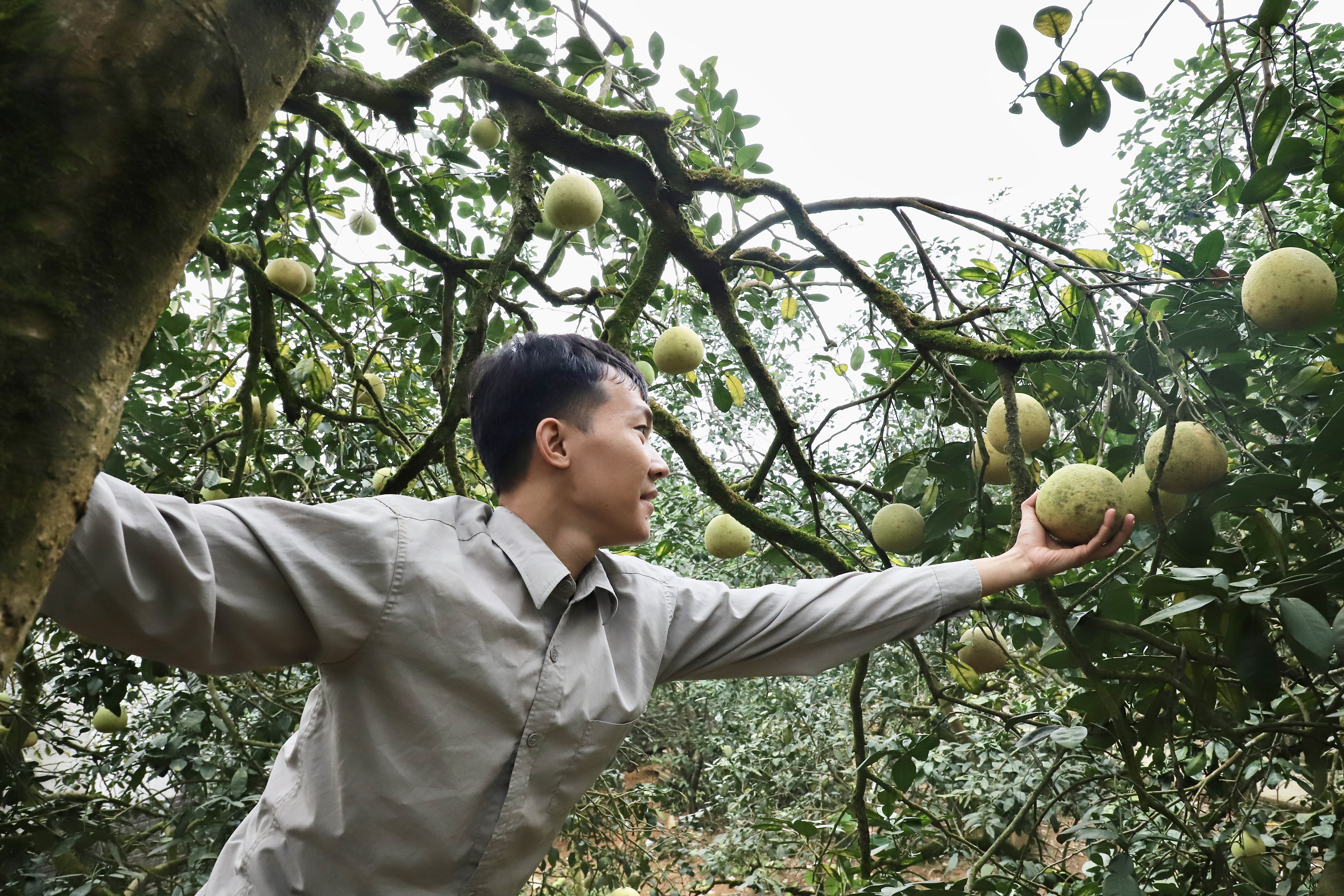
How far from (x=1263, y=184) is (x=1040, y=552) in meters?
0.70

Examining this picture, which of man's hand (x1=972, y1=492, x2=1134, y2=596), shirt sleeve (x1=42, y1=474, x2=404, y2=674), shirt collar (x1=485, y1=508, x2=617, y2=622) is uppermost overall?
man's hand (x1=972, y1=492, x2=1134, y2=596)

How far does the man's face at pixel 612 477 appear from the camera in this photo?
4.24ft

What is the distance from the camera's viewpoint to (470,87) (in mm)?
2590

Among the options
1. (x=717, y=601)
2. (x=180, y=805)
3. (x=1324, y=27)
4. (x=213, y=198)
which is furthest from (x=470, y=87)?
(x=1324, y=27)

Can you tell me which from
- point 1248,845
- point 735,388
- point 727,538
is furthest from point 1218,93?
point 1248,845

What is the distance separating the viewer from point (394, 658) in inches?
41.1

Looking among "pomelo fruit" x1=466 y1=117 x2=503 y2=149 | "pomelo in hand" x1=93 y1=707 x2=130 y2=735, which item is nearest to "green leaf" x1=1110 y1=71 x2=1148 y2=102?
"pomelo fruit" x1=466 y1=117 x2=503 y2=149

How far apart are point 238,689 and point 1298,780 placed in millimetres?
2951

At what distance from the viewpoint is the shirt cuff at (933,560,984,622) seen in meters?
1.37

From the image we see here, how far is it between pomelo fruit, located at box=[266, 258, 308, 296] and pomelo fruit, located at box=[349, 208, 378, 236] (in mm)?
909

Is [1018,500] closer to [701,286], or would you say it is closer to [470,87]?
[701,286]

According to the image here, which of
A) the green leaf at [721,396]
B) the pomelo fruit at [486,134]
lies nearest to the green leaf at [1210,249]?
the green leaf at [721,396]

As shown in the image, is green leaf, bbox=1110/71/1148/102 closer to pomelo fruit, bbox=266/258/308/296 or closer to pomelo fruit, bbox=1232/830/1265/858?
pomelo fruit, bbox=1232/830/1265/858

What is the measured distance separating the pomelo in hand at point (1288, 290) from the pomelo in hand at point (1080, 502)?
1.34 feet
